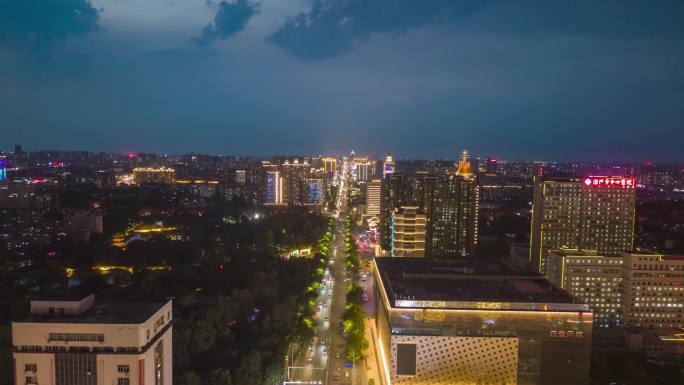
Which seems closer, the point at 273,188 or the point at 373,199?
the point at 373,199

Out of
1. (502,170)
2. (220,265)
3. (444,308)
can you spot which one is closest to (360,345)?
(444,308)

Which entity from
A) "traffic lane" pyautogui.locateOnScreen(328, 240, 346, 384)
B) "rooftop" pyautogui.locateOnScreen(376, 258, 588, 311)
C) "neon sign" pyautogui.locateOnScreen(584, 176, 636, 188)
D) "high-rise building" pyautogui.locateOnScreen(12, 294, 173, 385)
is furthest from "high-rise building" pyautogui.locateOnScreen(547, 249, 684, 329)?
"high-rise building" pyautogui.locateOnScreen(12, 294, 173, 385)

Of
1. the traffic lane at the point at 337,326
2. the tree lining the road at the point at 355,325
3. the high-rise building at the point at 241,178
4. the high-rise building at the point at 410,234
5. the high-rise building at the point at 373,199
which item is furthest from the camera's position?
the high-rise building at the point at 241,178

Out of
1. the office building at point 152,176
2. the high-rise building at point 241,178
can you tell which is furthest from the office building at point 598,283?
the office building at point 152,176

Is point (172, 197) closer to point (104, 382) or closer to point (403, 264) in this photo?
point (403, 264)

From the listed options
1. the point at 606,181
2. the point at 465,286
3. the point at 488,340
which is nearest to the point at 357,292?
the point at 465,286

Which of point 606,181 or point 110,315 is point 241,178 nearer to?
point 606,181

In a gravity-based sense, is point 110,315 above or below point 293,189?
above

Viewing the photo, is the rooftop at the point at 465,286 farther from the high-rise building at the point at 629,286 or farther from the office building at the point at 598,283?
the high-rise building at the point at 629,286
